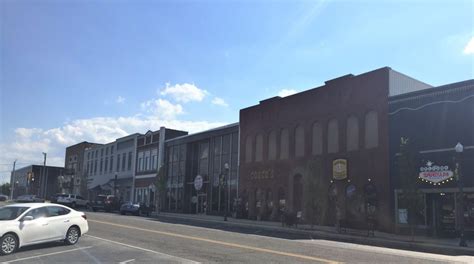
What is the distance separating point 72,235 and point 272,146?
85.8 ft

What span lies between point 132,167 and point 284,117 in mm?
33243

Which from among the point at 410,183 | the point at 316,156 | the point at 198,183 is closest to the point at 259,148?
the point at 316,156

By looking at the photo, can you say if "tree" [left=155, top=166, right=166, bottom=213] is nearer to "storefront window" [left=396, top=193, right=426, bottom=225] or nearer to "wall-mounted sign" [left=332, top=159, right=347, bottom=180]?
"wall-mounted sign" [left=332, top=159, right=347, bottom=180]

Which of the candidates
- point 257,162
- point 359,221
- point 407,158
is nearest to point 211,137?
point 257,162

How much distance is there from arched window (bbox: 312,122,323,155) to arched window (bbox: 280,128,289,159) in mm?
3334

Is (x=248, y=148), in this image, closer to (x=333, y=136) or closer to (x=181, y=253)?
(x=333, y=136)

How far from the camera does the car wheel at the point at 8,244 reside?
45.0 feet

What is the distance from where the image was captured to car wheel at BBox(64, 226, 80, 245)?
53.5ft

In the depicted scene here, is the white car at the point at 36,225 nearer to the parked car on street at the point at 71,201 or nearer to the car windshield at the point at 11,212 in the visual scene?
the car windshield at the point at 11,212

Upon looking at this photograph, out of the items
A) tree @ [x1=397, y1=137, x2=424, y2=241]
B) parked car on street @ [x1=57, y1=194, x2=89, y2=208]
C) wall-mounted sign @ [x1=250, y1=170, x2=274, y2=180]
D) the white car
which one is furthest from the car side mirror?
parked car on street @ [x1=57, y1=194, x2=89, y2=208]

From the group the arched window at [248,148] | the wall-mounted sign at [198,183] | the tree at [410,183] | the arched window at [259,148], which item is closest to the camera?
the tree at [410,183]

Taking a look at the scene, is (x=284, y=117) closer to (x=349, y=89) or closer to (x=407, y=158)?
(x=349, y=89)

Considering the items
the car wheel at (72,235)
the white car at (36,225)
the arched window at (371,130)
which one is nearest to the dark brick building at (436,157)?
the arched window at (371,130)

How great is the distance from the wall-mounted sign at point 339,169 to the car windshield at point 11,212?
22.8 m
